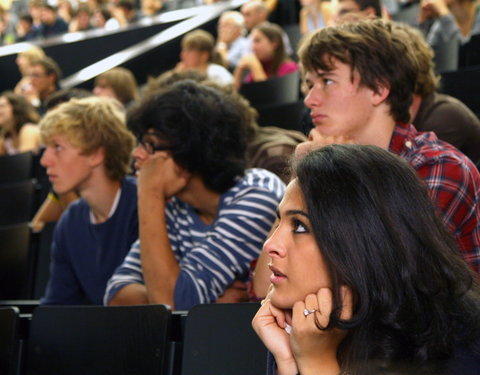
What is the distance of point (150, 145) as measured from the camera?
9.02 ft

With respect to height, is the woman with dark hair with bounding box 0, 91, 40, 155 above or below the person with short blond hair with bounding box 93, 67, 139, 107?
below

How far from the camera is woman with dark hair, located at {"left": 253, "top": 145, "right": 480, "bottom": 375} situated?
56.3 inches

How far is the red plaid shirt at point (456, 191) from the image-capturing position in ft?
6.96

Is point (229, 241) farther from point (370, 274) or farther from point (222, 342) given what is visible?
point (370, 274)

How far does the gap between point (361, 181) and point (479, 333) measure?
1.02 ft

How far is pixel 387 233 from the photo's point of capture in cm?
143

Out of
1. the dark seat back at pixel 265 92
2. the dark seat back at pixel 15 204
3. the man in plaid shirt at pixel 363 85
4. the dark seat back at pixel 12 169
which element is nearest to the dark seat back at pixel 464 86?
the man in plaid shirt at pixel 363 85

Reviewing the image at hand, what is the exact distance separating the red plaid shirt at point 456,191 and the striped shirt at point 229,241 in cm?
53

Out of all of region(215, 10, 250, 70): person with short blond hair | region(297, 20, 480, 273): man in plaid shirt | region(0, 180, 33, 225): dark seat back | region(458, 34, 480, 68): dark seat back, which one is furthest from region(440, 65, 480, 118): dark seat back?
region(215, 10, 250, 70): person with short blond hair

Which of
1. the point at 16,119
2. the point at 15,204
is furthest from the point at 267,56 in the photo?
the point at 15,204

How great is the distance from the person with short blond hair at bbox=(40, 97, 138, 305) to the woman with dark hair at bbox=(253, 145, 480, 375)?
5.24ft

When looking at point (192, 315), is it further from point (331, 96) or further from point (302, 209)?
point (331, 96)

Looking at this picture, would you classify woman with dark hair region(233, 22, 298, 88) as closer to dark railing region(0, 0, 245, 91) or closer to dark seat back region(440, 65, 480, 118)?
dark railing region(0, 0, 245, 91)

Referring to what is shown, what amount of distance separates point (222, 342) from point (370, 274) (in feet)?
2.11
